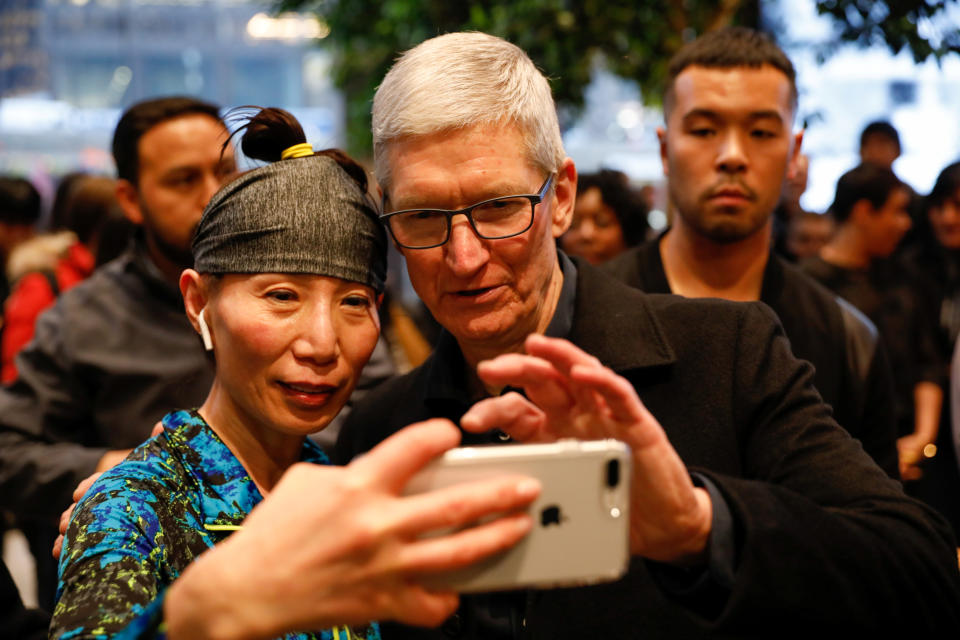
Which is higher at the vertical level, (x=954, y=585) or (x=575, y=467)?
(x=575, y=467)

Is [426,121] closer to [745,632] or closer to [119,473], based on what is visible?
[119,473]

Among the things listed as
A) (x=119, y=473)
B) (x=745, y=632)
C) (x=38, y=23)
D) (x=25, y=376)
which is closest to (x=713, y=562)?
(x=745, y=632)

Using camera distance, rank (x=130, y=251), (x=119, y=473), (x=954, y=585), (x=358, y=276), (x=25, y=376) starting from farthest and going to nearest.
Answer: (x=130, y=251)
(x=25, y=376)
(x=358, y=276)
(x=119, y=473)
(x=954, y=585)

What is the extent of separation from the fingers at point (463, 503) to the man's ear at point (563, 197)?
3.49ft

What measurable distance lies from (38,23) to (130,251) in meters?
9.72

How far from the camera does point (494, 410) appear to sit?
124 centimetres

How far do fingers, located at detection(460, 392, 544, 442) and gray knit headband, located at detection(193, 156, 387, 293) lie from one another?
0.58 m

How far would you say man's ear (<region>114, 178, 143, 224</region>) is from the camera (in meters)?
3.24

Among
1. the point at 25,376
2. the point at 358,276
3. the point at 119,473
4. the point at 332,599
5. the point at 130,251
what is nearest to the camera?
the point at 332,599

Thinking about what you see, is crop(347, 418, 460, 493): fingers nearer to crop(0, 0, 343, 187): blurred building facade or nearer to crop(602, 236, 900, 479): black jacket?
crop(602, 236, 900, 479): black jacket

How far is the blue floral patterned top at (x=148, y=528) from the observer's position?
125 centimetres

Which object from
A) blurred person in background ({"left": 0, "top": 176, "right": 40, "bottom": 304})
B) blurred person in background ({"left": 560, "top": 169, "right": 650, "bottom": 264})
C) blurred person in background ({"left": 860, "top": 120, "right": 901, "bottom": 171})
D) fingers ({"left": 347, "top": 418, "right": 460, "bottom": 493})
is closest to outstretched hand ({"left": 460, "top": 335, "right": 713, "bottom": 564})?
fingers ({"left": 347, "top": 418, "right": 460, "bottom": 493})

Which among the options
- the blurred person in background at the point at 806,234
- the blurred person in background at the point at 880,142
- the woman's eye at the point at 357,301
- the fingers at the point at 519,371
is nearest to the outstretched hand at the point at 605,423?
the fingers at the point at 519,371

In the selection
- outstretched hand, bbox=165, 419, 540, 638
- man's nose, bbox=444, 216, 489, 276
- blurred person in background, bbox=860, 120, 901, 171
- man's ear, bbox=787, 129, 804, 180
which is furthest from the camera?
blurred person in background, bbox=860, 120, 901, 171
